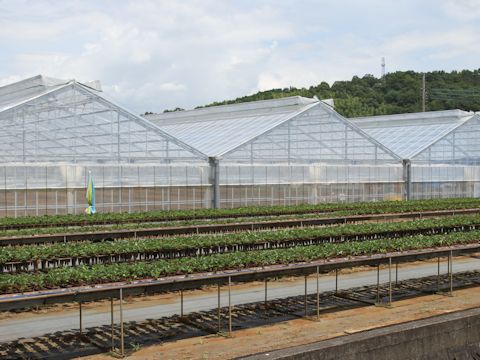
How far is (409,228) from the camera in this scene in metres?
23.7

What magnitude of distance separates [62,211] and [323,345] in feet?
77.9

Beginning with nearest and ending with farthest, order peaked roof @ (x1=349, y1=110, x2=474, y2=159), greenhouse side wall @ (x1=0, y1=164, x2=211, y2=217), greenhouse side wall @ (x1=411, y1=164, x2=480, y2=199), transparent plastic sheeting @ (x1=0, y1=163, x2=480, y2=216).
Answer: greenhouse side wall @ (x1=0, y1=164, x2=211, y2=217) < transparent plastic sheeting @ (x1=0, y1=163, x2=480, y2=216) < greenhouse side wall @ (x1=411, y1=164, x2=480, y2=199) < peaked roof @ (x1=349, y1=110, x2=474, y2=159)

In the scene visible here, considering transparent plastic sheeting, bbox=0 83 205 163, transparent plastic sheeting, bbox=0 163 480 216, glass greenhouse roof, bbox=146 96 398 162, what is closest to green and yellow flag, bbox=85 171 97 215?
transparent plastic sheeting, bbox=0 163 480 216

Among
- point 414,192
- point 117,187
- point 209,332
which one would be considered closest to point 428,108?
point 414,192

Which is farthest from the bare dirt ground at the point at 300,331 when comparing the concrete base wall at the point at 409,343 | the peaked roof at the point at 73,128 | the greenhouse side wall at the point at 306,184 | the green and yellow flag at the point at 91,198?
→ the greenhouse side wall at the point at 306,184

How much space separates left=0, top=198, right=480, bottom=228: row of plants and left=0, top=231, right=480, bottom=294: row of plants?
12.2 meters

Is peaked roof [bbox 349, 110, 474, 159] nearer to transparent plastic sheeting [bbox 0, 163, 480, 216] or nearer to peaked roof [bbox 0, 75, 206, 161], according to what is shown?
transparent plastic sheeting [bbox 0, 163, 480, 216]

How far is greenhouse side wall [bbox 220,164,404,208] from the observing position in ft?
123

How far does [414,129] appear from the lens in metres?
53.2

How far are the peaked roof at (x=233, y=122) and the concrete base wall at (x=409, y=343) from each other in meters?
25.0

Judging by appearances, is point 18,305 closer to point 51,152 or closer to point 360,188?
point 51,152

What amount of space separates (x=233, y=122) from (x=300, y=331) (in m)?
33.6

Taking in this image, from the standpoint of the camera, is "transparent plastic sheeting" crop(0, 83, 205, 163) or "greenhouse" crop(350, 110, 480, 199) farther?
"greenhouse" crop(350, 110, 480, 199)

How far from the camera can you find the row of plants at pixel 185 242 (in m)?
17.6
